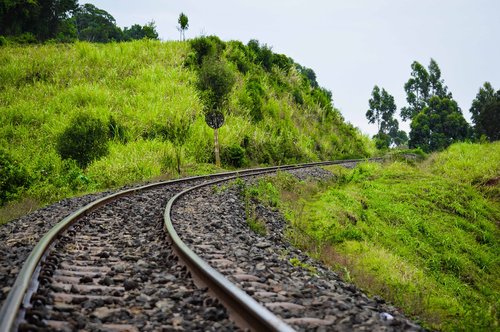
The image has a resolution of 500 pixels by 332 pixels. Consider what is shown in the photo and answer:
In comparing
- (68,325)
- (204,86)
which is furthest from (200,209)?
(204,86)

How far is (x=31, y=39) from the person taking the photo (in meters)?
36.8

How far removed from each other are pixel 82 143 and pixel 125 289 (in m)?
12.9

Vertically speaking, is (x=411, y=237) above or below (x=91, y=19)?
below

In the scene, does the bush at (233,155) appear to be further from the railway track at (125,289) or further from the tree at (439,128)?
the tree at (439,128)

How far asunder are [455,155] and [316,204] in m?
17.1

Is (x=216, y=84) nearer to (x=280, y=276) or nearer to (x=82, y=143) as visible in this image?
(x=82, y=143)

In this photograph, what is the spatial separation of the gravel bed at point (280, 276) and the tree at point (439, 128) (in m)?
51.2

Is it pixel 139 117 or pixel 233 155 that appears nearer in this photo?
pixel 233 155

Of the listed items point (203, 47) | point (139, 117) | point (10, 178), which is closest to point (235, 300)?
point (10, 178)

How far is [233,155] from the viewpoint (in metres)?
19.2

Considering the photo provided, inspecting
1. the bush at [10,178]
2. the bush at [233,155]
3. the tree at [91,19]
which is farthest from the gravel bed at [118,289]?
the tree at [91,19]

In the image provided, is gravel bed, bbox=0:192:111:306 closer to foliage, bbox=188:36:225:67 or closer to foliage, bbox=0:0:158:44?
foliage, bbox=188:36:225:67

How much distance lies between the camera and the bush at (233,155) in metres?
19.2

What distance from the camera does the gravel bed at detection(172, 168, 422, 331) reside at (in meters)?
2.96
